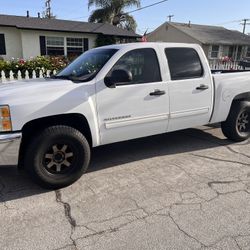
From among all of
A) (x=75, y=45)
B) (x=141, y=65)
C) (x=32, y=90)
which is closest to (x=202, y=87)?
(x=141, y=65)

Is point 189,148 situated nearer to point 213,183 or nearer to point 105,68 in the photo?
point 213,183

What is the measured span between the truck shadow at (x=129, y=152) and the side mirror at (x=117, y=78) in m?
1.36

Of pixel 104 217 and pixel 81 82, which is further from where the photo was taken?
pixel 81 82

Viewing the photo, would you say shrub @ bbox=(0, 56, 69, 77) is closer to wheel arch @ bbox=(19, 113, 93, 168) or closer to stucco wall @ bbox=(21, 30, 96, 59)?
wheel arch @ bbox=(19, 113, 93, 168)

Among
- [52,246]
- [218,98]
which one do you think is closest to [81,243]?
[52,246]

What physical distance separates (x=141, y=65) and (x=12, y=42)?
59.4 ft

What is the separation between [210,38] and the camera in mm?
33438

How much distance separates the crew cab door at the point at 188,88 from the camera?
15.5ft

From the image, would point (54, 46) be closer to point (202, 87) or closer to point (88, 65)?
point (88, 65)

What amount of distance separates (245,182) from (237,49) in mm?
35886

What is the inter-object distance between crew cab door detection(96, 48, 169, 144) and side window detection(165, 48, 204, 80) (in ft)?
0.98

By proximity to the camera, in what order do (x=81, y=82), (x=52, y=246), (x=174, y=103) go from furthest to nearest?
(x=174, y=103) < (x=81, y=82) < (x=52, y=246)

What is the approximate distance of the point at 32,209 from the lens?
340cm

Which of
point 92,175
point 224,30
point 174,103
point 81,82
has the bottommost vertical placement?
point 92,175
